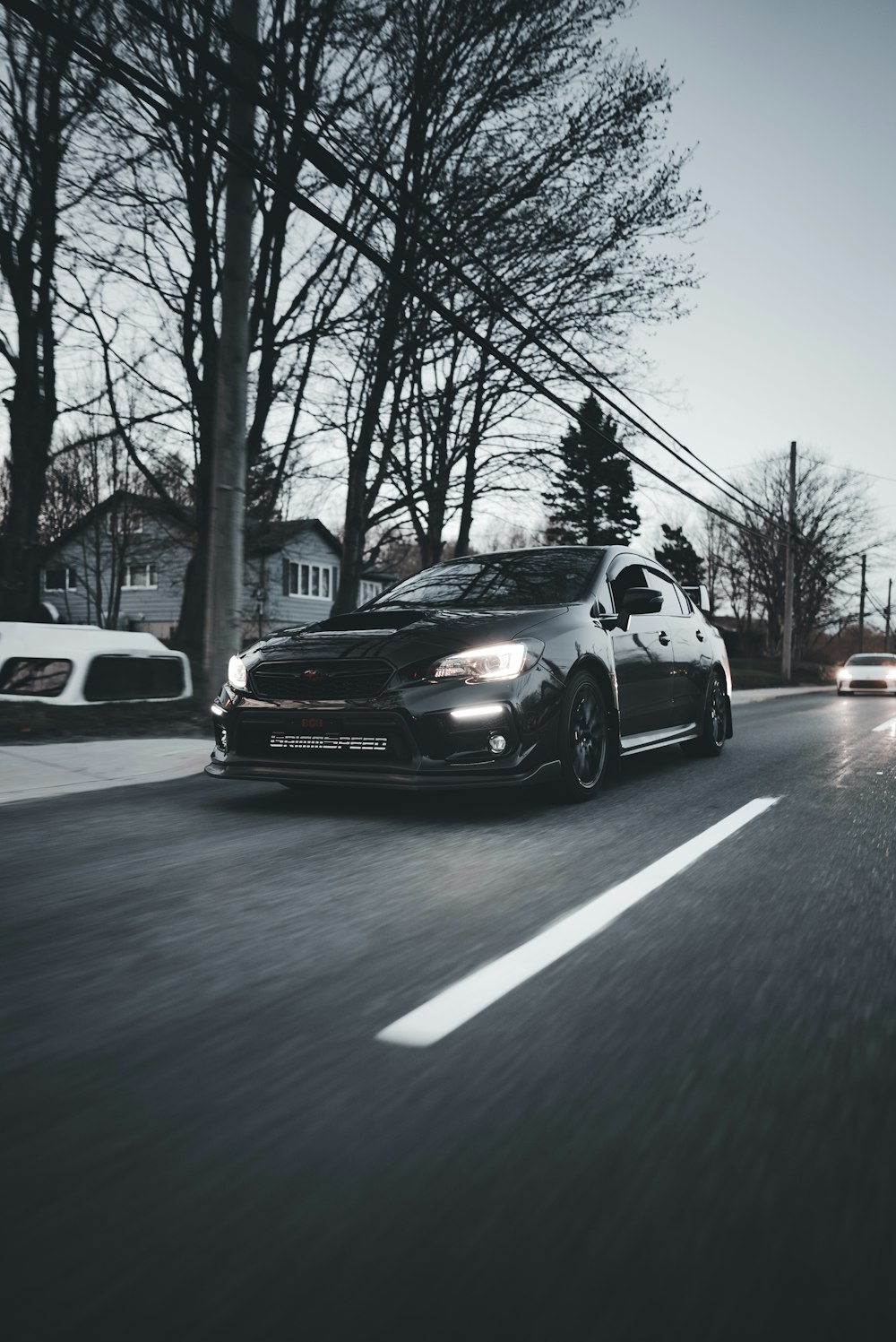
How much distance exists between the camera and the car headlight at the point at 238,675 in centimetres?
638

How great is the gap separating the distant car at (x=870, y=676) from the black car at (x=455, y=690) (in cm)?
2245

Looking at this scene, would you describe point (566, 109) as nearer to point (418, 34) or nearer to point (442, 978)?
point (418, 34)

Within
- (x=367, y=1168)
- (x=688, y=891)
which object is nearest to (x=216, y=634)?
(x=688, y=891)

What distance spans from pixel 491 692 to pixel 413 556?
6727 cm

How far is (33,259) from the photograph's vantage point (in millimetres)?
16891

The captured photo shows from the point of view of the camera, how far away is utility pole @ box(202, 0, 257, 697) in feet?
35.0

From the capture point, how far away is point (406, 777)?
5715 mm

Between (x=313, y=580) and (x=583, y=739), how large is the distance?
46.5 metres

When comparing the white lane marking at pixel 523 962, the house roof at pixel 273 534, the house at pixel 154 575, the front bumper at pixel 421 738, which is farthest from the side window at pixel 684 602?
the house at pixel 154 575

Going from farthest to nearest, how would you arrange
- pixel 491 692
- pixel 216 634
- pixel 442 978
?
pixel 216 634
pixel 491 692
pixel 442 978

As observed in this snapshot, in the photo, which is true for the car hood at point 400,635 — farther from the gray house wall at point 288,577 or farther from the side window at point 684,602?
the gray house wall at point 288,577

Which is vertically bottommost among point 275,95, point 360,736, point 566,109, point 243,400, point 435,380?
point 360,736

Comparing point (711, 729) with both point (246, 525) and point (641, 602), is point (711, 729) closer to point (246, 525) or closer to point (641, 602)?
point (641, 602)

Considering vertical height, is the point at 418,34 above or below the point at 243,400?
above
